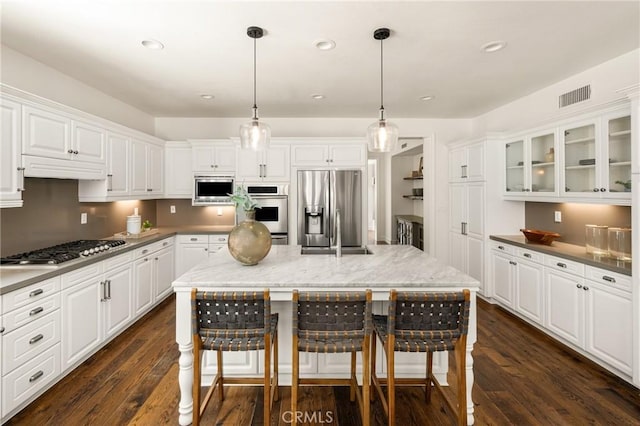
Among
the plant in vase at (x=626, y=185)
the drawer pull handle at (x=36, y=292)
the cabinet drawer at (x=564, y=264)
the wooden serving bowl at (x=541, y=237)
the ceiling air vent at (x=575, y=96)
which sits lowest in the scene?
the drawer pull handle at (x=36, y=292)

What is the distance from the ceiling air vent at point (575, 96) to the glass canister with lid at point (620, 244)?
5.01 feet

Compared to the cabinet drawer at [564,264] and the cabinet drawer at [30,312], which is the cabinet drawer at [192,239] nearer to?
the cabinet drawer at [30,312]

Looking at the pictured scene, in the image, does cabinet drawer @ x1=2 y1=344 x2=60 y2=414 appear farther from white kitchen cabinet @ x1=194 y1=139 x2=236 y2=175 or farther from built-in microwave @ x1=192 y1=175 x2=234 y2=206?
white kitchen cabinet @ x1=194 y1=139 x2=236 y2=175

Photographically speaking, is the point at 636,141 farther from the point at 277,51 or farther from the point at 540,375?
the point at 277,51

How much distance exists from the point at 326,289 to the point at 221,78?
2719 mm

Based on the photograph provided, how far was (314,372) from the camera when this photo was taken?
8.21 ft

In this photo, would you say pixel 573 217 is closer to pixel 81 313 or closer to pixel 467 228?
pixel 467 228

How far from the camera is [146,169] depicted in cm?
457

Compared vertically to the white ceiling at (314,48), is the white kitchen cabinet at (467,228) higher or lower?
lower

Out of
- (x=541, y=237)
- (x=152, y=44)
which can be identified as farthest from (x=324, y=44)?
(x=541, y=237)

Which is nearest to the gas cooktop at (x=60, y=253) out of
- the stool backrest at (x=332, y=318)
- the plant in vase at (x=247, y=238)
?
the plant in vase at (x=247, y=238)

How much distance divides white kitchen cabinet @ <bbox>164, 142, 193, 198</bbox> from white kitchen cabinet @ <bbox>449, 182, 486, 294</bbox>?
166 inches

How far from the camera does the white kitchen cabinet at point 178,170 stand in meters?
5.12

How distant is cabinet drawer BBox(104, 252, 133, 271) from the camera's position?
10.3ft
